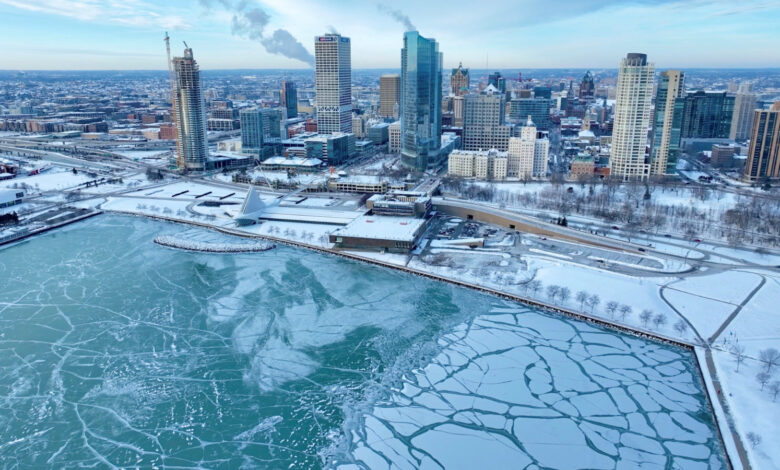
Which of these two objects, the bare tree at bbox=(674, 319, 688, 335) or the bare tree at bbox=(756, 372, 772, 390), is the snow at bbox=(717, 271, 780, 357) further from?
the bare tree at bbox=(756, 372, 772, 390)

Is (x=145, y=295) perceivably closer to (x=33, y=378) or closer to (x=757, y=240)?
(x=33, y=378)

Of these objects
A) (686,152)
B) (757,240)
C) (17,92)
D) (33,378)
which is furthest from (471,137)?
(17,92)

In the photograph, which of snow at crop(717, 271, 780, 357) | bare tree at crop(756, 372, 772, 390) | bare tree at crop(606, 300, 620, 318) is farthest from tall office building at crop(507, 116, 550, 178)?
bare tree at crop(756, 372, 772, 390)

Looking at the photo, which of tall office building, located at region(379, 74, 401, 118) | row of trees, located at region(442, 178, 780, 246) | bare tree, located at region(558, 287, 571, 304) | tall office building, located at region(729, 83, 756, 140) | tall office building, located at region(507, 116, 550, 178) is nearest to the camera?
bare tree, located at region(558, 287, 571, 304)

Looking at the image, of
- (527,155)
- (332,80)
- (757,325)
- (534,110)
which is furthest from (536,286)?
(534,110)

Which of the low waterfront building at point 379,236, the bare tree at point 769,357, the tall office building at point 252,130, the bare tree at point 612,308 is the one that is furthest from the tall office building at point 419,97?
the bare tree at point 769,357

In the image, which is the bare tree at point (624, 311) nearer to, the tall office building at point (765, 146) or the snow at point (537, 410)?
the snow at point (537, 410)
